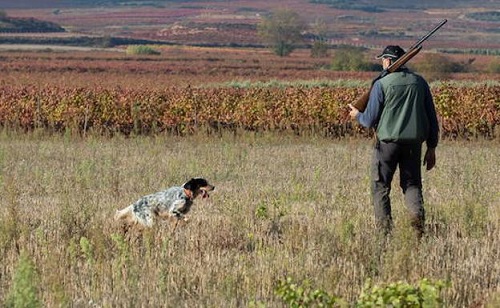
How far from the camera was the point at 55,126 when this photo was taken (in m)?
24.2

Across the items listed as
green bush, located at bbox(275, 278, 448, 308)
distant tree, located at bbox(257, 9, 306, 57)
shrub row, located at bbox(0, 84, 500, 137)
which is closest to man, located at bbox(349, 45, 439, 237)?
green bush, located at bbox(275, 278, 448, 308)

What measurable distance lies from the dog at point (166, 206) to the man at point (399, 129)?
67.6 inches

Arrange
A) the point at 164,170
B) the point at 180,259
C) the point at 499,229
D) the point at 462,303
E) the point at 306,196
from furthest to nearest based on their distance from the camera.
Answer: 1. the point at 164,170
2. the point at 306,196
3. the point at 499,229
4. the point at 180,259
5. the point at 462,303

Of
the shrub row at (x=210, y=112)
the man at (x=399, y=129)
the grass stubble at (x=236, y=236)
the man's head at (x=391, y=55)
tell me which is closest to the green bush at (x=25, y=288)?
the grass stubble at (x=236, y=236)

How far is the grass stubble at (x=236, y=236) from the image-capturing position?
743 cm

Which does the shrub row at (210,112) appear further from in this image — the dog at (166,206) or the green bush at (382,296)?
the green bush at (382,296)

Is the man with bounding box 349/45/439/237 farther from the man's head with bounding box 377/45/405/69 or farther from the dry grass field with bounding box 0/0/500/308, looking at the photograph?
the dry grass field with bounding box 0/0/500/308

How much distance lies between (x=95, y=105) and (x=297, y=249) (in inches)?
657

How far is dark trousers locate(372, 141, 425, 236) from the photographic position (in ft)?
30.7

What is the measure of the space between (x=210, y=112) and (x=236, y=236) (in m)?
15.6

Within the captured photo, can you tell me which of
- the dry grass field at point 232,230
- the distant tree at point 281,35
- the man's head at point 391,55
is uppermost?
the man's head at point 391,55

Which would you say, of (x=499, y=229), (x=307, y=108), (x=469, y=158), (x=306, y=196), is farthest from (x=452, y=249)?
(x=307, y=108)

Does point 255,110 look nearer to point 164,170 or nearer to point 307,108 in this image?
point 307,108

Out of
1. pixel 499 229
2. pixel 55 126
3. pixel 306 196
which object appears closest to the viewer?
pixel 499 229
